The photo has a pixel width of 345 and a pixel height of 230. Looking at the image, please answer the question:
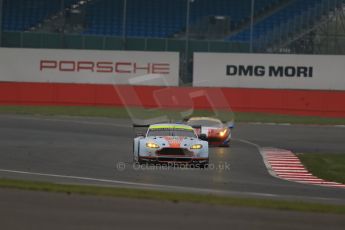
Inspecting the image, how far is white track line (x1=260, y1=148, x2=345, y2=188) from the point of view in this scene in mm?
16797

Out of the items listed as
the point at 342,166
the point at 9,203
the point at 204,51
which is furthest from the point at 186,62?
the point at 9,203

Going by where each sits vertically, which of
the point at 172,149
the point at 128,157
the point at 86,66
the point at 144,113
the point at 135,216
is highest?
the point at 86,66

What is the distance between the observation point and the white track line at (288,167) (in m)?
16.8

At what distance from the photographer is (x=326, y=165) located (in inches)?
781

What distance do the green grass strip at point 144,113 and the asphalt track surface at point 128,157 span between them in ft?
8.16

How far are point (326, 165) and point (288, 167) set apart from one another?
1.25 m

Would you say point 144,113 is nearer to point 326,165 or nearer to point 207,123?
point 207,123

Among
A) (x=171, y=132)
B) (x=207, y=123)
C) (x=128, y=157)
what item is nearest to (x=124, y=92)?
(x=207, y=123)

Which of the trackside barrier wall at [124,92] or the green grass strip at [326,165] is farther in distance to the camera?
the trackside barrier wall at [124,92]

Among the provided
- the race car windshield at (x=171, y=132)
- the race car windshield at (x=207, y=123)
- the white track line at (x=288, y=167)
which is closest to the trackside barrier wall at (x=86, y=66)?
the race car windshield at (x=207, y=123)

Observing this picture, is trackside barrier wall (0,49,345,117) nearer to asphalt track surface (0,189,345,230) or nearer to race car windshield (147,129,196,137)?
race car windshield (147,129,196,137)

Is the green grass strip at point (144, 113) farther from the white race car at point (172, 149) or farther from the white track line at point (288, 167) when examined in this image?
the white race car at point (172, 149)

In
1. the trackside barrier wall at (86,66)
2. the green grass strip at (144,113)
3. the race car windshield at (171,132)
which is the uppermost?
the trackside barrier wall at (86,66)

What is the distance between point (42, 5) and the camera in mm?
48094
